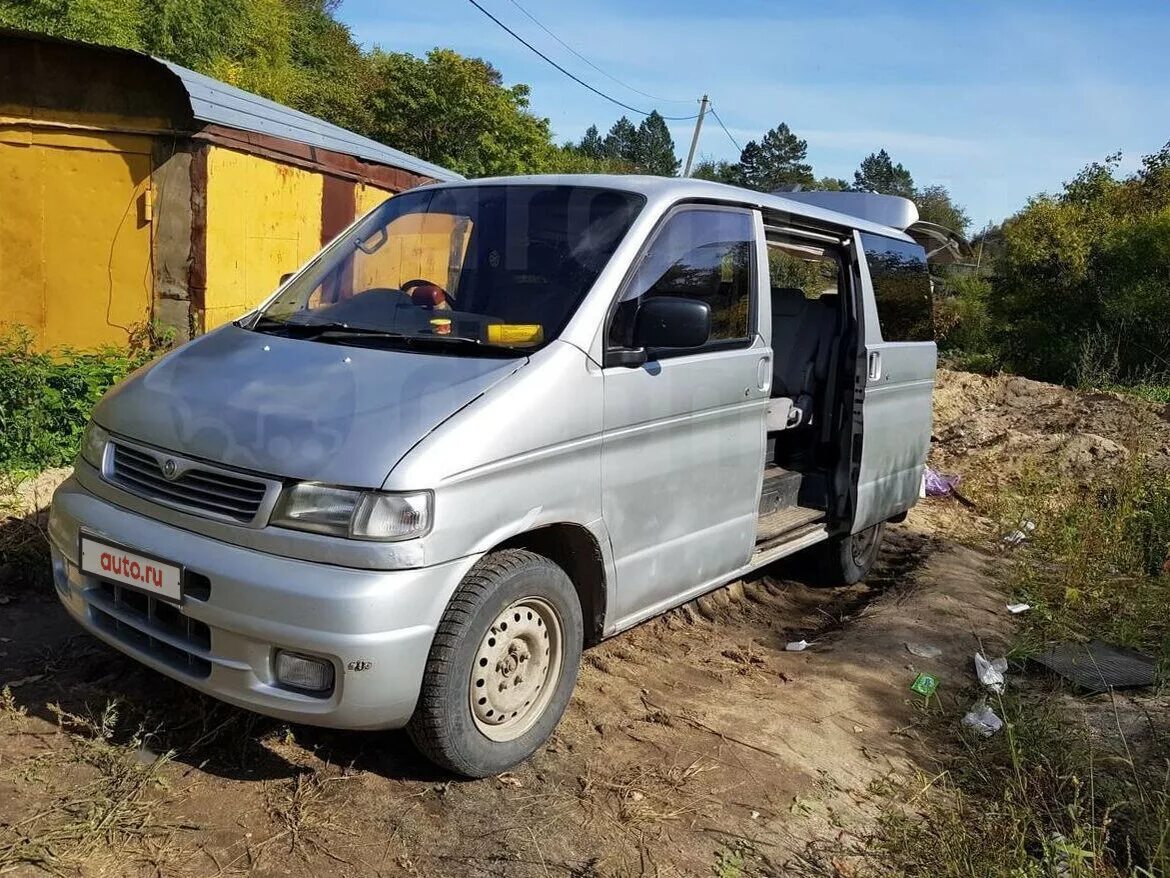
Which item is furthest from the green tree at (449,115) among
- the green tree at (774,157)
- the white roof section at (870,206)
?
the green tree at (774,157)

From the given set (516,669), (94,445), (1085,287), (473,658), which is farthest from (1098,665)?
(1085,287)

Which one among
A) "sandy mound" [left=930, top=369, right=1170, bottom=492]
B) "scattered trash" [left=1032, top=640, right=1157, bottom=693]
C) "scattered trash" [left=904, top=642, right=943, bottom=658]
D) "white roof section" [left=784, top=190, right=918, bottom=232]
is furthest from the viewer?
"sandy mound" [left=930, top=369, right=1170, bottom=492]

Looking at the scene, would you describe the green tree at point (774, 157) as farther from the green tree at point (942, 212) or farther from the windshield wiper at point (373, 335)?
the windshield wiper at point (373, 335)

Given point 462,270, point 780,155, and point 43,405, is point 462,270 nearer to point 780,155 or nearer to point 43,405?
point 43,405

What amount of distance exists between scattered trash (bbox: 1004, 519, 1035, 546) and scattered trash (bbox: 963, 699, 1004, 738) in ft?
11.2

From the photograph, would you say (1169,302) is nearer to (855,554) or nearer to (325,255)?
(855,554)

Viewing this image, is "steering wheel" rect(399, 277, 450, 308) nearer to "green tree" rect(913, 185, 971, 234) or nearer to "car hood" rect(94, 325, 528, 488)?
"car hood" rect(94, 325, 528, 488)

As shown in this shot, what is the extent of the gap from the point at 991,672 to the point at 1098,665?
0.73 metres

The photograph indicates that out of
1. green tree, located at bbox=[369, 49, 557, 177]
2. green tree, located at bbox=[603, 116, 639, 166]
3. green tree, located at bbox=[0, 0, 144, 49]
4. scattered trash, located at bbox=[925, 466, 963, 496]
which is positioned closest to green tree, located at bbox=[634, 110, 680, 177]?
green tree, located at bbox=[603, 116, 639, 166]

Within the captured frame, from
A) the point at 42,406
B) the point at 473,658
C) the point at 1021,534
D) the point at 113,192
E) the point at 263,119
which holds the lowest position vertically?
the point at 1021,534

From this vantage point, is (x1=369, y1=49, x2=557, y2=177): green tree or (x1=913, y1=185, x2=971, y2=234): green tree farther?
(x1=913, y1=185, x2=971, y2=234): green tree

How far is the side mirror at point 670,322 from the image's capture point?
3.29 metres

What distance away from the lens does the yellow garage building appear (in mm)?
7316

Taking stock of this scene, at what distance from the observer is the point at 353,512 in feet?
8.46
